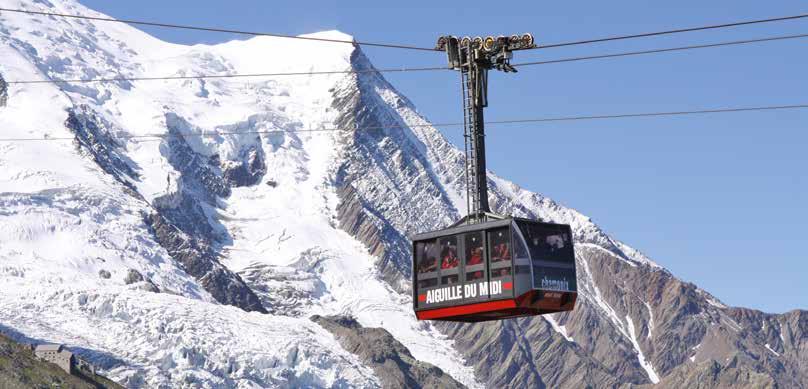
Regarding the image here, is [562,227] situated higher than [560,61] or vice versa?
[560,61]

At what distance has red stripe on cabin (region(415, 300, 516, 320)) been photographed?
222 ft

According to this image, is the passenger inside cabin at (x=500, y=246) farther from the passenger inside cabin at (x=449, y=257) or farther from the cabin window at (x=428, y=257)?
the cabin window at (x=428, y=257)

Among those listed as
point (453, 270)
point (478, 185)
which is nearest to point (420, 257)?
point (453, 270)

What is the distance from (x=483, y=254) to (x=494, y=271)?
826 millimetres

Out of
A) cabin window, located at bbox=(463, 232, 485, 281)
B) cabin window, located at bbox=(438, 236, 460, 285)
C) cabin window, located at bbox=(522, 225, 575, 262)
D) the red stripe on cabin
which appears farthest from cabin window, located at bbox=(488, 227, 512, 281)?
cabin window, located at bbox=(438, 236, 460, 285)

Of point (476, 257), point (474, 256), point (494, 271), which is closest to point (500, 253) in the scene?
point (494, 271)

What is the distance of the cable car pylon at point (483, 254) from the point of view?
66.2 meters

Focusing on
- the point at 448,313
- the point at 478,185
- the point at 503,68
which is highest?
the point at 503,68

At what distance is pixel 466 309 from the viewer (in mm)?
69250

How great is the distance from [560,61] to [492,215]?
9122 mm

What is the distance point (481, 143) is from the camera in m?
65.9

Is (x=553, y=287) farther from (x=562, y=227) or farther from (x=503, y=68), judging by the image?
(x=503, y=68)

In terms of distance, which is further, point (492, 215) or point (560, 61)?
point (560, 61)

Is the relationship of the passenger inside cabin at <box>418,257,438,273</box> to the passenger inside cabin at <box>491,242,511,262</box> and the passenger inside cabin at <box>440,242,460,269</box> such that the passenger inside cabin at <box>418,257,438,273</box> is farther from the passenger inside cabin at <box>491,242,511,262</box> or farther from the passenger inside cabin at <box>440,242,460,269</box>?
the passenger inside cabin at <box>491,242,511,262</box>
